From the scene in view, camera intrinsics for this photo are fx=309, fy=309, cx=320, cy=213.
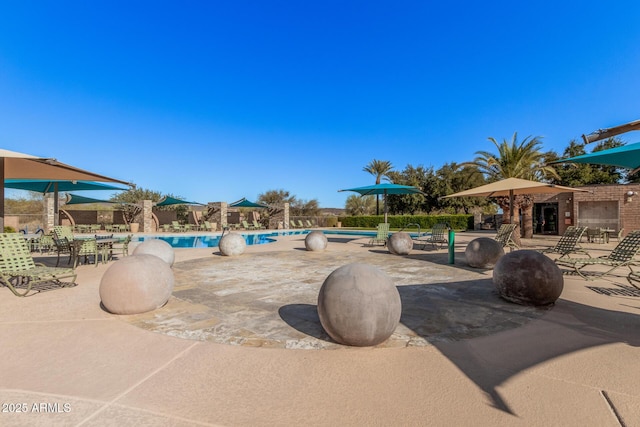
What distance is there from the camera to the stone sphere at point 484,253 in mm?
8148

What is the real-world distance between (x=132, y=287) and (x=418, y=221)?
87.6 feet

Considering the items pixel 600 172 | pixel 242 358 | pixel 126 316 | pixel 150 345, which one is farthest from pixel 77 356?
pixel 600 172

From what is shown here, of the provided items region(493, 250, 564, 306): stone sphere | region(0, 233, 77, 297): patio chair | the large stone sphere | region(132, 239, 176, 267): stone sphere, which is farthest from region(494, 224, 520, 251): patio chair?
region(0, 233, 77, 297): patio chair

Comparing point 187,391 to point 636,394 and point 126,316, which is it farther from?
point 636,394

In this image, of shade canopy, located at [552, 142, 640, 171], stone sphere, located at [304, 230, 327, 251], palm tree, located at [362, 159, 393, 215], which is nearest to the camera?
shade canopy, located at [552, 142, 640, 171]

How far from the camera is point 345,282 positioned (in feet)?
11.4

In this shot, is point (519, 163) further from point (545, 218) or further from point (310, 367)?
point (310, 367)

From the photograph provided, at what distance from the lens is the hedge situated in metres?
27.1

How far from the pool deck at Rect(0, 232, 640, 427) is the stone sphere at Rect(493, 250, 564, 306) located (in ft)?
0.79

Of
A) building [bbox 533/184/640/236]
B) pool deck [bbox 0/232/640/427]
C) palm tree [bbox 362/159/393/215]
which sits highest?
palm tree [bbox 362/159/393/215]

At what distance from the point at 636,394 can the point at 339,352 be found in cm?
249

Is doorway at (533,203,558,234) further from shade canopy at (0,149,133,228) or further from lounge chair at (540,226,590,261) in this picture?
shade canopy at (0,149,133,228)

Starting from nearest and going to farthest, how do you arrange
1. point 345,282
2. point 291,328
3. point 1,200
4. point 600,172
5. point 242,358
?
point 242,358
point 345,282
point 291,328
point 1,200
point 600,172

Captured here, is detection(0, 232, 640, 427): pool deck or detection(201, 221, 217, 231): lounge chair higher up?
detection(201, 221, 217, 231): lounge chair
